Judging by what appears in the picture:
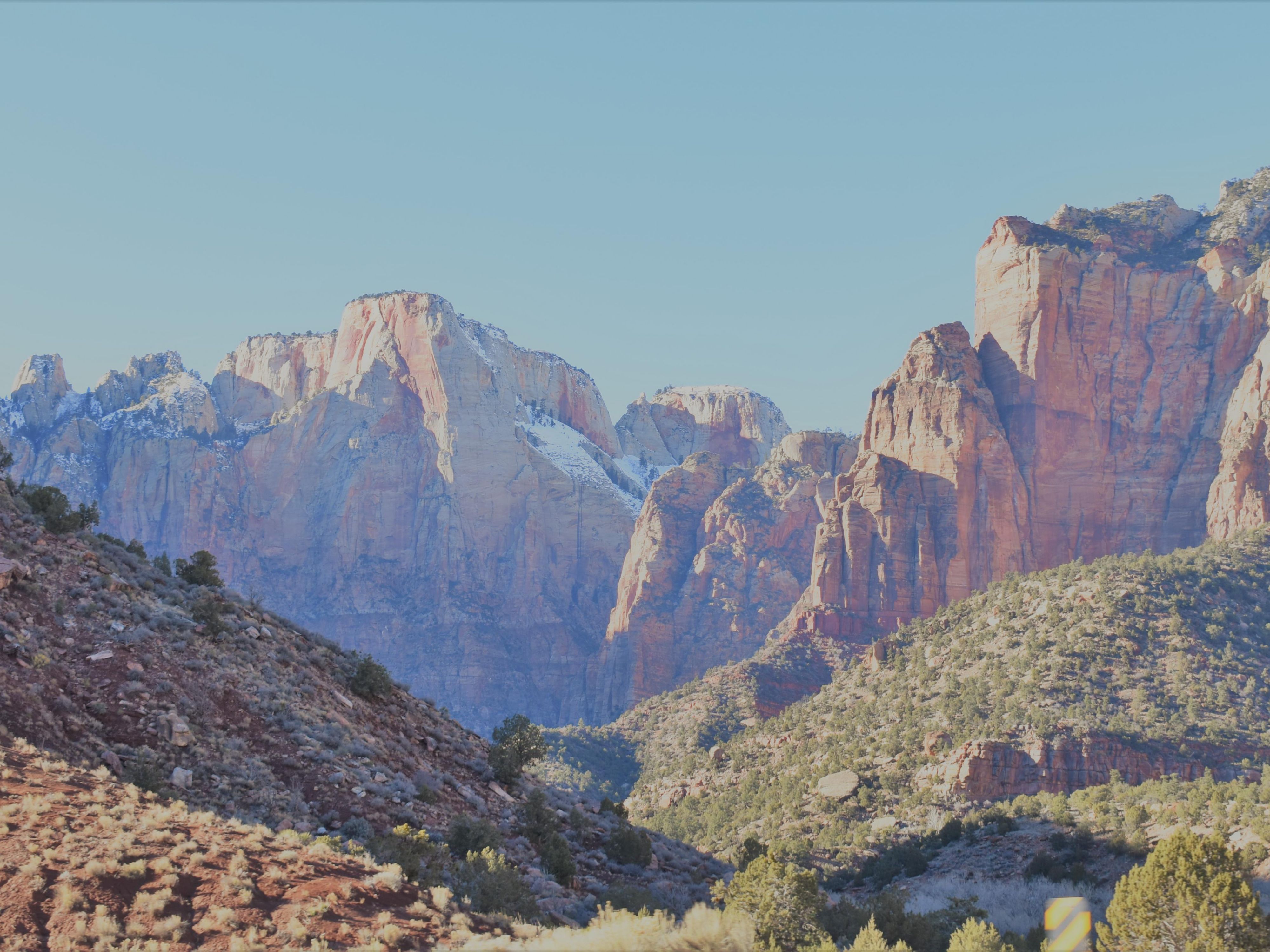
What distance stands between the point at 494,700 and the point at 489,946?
153509mm

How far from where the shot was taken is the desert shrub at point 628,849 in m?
31.8

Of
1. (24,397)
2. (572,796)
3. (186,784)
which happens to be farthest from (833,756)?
(24,397)

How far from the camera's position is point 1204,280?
108 metres

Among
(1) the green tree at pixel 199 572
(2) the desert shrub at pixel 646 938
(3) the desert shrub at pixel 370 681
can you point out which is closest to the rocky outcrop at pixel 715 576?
(1) the green tree at pixel 199 572

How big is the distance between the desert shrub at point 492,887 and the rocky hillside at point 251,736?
0.08 meters

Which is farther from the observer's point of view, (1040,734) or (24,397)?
(24,397)

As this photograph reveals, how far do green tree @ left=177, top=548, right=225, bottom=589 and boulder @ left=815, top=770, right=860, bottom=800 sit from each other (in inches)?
1559

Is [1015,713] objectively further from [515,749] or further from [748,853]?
[515,749]

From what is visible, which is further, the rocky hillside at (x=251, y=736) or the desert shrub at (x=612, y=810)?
the desert shrub at (x=612, y=810)

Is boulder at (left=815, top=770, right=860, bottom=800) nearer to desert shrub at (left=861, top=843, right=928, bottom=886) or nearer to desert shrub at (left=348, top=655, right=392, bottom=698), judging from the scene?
desert shrub at (left=861, top=843, right=928, bottom=886)

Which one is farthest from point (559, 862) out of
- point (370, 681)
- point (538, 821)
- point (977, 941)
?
point (977, 941)

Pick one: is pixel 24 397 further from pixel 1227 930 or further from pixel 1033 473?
pixel 1227 930

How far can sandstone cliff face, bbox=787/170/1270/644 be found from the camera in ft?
343

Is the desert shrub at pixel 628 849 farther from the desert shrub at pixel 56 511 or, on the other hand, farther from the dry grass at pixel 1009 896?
the desert shrub at pixel 56 511
